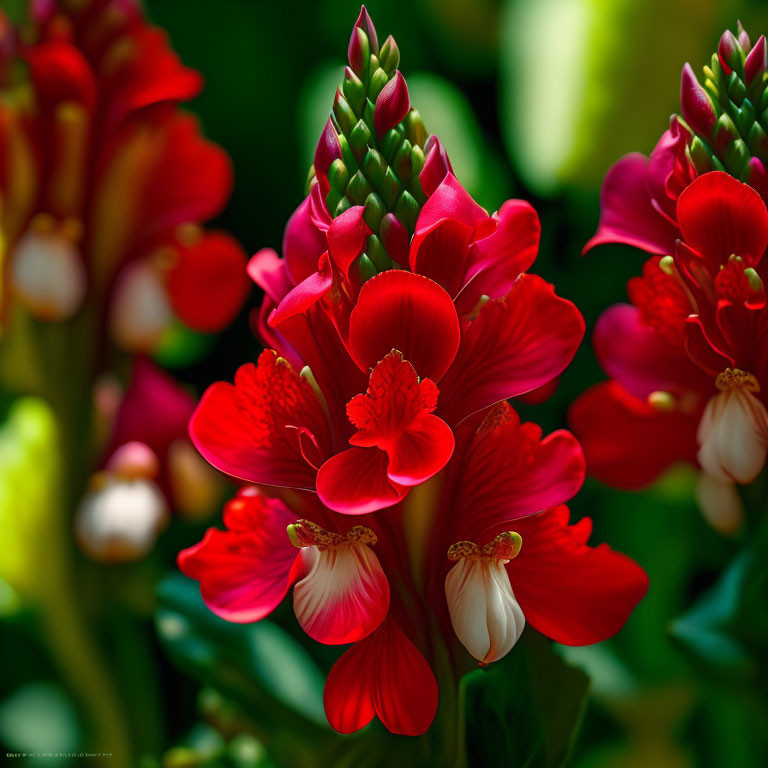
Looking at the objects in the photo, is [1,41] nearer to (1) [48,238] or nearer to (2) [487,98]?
(1) [48,238]

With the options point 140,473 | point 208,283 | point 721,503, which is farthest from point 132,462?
point 721,503

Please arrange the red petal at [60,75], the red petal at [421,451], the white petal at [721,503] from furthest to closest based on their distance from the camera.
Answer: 1. the red petal at [60,75]
2. the white petal at [721,503]
3. the red petal at [421,451]

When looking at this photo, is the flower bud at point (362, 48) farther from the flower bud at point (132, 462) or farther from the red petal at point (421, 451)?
the flower bud at point (132, 462)

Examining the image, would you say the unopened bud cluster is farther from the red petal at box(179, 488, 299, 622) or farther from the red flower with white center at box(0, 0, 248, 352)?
the red flower with white center at box(0, 0, 248, 352)

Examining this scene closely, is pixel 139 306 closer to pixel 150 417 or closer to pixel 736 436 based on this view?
pixel 150 417

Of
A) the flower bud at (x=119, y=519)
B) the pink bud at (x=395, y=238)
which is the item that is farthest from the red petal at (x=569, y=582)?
the flower bud at (x=119, y=519)

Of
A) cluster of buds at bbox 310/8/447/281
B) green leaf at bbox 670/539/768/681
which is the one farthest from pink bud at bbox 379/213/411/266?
green leaf at bbox 670/539/768/681
